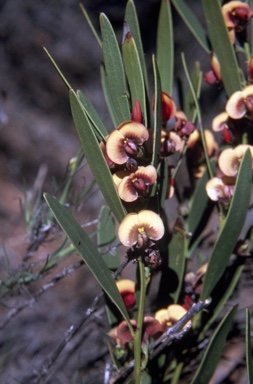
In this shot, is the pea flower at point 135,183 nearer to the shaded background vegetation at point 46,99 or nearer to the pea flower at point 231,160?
the pea flower at point 231,160

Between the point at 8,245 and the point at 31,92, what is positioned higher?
the point at 31,92

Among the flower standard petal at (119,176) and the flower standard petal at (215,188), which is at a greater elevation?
the flower standard petal at (119,176)

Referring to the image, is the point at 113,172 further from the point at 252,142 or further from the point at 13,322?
the point at 13,322

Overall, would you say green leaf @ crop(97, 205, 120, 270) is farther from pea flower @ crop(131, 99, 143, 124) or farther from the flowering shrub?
pea flower @ crop(131, 99, 143, 124)

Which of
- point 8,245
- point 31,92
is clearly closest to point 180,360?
point 8,245

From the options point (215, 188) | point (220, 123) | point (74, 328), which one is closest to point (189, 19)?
point (220, 123)

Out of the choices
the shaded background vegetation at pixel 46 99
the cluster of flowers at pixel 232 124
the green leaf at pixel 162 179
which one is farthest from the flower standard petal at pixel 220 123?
the shaded background vegetation at pixel 46 99
